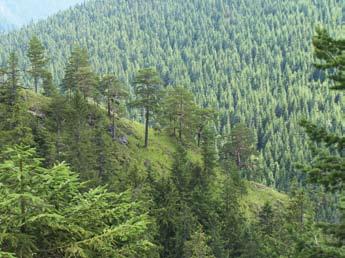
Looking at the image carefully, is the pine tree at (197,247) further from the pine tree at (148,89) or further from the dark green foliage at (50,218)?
the pine tree at (148,89)

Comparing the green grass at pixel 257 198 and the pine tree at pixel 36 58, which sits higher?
the pine tree at pixel 36 58

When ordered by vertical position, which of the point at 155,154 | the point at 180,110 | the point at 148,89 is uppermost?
the point at 148,89

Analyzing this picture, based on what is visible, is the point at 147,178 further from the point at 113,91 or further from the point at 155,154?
the point at 155,154

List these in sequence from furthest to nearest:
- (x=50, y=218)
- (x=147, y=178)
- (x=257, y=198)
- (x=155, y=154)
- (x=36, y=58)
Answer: (x=257, y=198)
(x=155, y=154)
(x=36, y=58)
(x=147, y=178)
(x=50, y=218)

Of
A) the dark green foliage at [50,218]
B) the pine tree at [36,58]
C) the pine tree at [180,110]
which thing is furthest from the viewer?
the pine tree at [180,110]

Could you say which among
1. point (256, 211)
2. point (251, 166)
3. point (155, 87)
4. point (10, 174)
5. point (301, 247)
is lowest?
point (256, 211)

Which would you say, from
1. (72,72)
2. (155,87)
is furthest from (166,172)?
(72,72)

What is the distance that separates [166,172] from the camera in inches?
3452

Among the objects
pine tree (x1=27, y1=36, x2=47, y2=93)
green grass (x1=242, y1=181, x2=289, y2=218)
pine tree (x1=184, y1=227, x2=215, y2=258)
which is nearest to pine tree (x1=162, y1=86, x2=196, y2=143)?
green grass (x1=242, y1=181, x2=289, y2=218)

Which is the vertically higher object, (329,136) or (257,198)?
(329,136)

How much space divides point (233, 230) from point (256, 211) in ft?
124

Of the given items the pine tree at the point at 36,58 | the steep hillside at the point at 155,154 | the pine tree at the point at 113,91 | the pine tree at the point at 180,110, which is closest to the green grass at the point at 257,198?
the steep hillside at the point at 155,154

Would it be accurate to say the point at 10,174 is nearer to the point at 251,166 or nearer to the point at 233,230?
the point at 233,230

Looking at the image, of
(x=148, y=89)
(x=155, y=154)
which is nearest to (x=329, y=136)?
(x=148, y=89)
